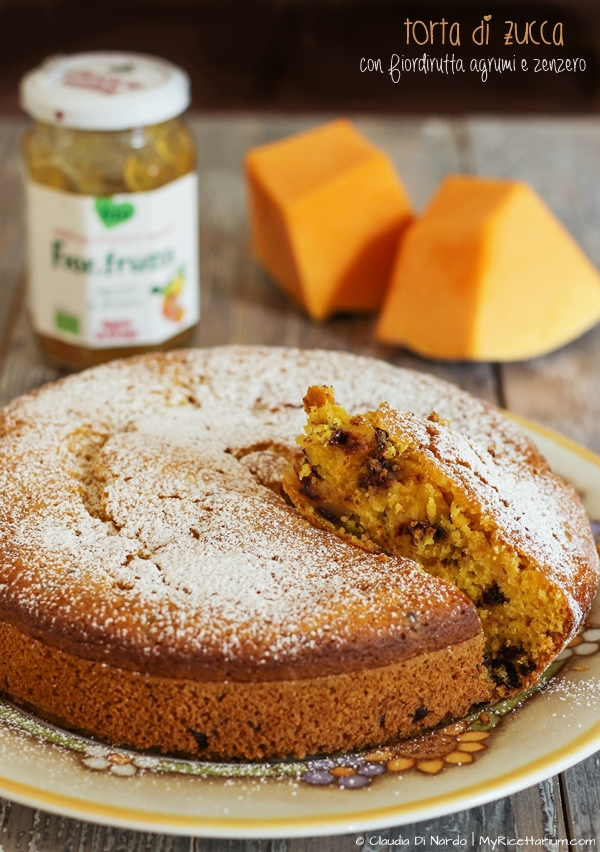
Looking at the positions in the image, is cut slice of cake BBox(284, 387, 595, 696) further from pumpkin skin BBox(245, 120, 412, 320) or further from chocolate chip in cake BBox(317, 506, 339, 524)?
pumpkin skin BBox(245, 120, 412, 320)

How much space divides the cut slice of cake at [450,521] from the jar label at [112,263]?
96cm

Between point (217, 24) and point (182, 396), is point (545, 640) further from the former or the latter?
point (217, 24)

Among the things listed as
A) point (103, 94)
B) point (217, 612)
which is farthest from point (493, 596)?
point (103, 94)

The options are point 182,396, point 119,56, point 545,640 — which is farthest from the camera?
point 119,56

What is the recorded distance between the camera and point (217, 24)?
5652 mm

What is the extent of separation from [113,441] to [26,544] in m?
0.31

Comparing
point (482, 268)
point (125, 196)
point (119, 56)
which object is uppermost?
point (119, 56)

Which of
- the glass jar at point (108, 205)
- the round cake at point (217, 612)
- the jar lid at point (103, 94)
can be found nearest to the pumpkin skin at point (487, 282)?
the glass jar at point (108, 205)

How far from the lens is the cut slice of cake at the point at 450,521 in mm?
1453

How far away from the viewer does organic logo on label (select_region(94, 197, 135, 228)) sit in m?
2.29

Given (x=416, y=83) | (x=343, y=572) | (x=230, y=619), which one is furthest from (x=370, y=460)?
(x=416, y=83)

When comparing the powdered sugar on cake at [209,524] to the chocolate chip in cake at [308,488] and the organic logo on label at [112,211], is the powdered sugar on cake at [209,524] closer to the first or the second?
the chocolate chip in cake at [308,488]

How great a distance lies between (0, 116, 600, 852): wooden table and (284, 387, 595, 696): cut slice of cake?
0.19m

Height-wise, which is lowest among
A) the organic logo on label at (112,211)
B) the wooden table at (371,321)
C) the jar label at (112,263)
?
the wooden table at (371,321)
